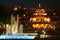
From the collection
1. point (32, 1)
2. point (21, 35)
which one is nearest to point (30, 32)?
point (21, 35)

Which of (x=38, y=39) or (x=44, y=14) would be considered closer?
(x=38, y=39)

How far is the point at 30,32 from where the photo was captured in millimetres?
3656

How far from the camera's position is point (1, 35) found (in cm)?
368

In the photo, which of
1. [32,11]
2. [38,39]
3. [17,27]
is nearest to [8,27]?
[17,27]

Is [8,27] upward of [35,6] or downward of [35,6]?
downward

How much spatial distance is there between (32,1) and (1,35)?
0.56 meters

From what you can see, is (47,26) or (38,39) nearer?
(38,39)

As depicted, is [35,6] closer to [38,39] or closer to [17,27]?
[17,27]

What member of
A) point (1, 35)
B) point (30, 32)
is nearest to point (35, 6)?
point (30, 32)

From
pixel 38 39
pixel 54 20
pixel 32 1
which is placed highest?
pixel 32 1

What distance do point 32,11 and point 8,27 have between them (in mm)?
360

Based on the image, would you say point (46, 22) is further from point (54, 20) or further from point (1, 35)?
point (1, 35)

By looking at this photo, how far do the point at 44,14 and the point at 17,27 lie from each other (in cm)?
37

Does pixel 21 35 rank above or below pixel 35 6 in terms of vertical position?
below
